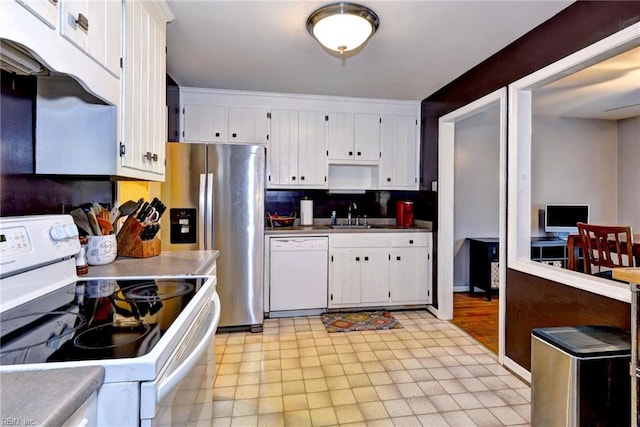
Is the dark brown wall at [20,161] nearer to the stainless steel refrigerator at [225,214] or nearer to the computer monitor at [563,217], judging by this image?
the stainless steel refrigerator at [225,214]

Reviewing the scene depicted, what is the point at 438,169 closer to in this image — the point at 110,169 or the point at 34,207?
the point at 110,169

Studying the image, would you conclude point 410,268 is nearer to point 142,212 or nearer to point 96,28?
point 142,212

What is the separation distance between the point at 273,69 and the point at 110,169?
1.93m

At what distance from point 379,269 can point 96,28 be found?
3076mm

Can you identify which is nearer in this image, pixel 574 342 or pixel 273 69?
pixel 574 342

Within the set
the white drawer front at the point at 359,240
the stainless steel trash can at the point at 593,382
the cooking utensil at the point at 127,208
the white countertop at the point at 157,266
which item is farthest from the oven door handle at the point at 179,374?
Result: the white drawer front at the point at 359,240

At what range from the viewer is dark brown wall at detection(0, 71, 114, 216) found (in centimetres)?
123

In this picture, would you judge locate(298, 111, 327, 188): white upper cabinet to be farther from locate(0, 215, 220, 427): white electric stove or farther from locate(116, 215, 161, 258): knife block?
locate(0, 215, 220, 427): white electric stove

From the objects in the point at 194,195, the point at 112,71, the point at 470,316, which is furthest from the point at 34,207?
the point at 470,316

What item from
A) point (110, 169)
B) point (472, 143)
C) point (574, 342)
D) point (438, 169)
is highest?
point (472, 143)

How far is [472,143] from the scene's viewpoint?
14.6 feet

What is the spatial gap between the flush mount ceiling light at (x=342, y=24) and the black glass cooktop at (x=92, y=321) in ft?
5.60

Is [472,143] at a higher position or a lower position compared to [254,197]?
higher

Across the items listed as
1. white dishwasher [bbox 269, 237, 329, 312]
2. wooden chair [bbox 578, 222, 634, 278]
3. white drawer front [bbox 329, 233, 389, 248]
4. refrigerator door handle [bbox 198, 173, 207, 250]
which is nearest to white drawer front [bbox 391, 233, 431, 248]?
white drawer front [bbox 329, 233, 389, 248]
